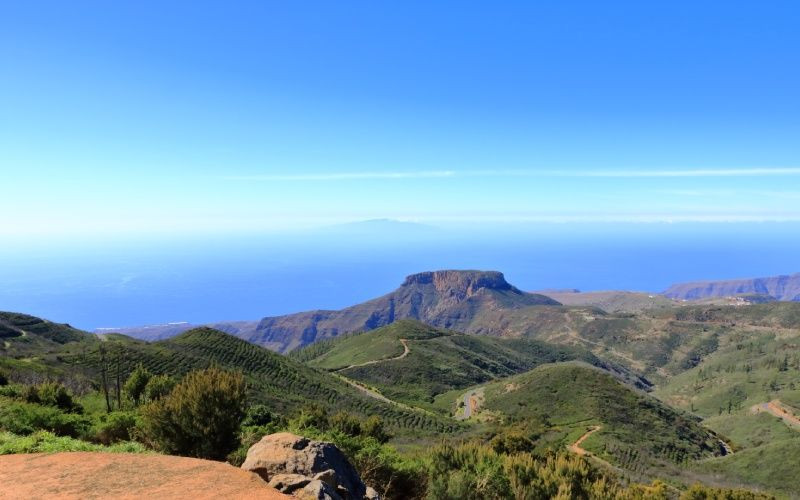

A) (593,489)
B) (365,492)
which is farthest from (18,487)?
(593,489)

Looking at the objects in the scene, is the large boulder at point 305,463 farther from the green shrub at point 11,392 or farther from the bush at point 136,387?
the bush at point 136,387

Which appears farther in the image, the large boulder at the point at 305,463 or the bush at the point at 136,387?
the bush at the point at 136,387

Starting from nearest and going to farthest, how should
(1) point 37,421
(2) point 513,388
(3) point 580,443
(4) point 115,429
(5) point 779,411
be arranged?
(1) point 37,421 → (4) point 115,429 → (3) point 580,443 → (5) point 779,411 → (2) point 513,388

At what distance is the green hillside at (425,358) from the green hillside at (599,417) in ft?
45.4

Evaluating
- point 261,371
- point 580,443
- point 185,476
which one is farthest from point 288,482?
point 261,371

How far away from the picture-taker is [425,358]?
109m

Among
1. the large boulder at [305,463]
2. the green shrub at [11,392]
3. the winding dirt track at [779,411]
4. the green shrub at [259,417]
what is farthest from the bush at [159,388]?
the winding dirt track at [779,411]

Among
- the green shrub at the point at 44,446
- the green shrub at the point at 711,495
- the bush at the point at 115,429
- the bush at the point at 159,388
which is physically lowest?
the green shrub at the point at 711,495

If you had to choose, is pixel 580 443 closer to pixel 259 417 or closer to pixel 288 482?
pixel 259 417

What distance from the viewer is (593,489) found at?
19.4 meters

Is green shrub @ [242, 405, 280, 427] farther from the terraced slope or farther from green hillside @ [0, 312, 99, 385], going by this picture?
the terraced slope

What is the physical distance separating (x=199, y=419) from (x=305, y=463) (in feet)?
21.0

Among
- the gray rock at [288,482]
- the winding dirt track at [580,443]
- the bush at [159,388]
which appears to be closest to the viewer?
the gray rock at [288,482]

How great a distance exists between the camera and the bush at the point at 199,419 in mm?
16359
